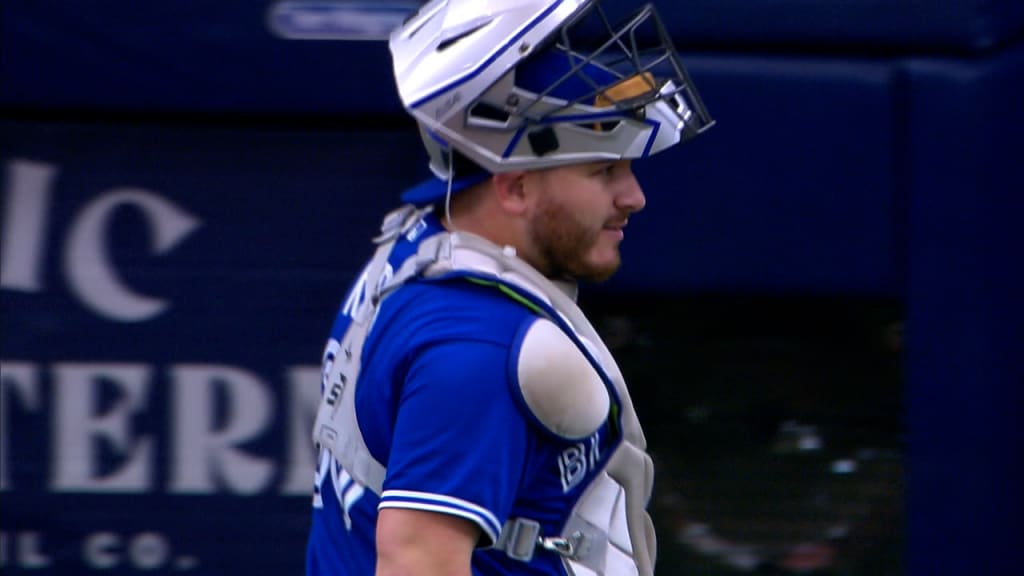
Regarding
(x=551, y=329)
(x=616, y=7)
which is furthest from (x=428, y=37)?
(x=616, y=7)

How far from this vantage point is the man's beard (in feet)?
6.88

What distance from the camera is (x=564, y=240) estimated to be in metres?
2.11

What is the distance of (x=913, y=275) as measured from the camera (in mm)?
3232

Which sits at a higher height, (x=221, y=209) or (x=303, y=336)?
(x=221, y=209)

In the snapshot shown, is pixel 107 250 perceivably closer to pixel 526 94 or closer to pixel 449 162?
pixel 449 162

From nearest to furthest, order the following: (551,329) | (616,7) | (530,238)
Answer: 1. (551,329)
2. (530,238)
3. (616,7)

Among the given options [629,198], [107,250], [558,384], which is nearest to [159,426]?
[107,250]

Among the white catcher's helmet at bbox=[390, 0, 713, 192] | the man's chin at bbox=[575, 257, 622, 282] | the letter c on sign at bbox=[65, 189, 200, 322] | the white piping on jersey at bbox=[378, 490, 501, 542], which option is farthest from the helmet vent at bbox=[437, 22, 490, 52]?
the letter c on sign at bbox=[65, 189, 200, 322]

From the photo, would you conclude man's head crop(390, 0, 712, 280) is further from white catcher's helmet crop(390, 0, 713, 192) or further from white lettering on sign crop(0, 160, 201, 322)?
white lettering on sign crop(0, 160, 201, 322)

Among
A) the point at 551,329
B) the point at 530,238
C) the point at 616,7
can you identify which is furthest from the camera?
the point at 616,7

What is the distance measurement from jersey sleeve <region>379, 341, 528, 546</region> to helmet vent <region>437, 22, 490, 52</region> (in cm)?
43

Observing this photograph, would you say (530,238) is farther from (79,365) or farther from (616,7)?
(79,365)

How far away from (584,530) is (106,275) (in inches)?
61.0

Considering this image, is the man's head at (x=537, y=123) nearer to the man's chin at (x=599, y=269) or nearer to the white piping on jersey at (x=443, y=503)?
the man's chin at (x=599, y=269)
